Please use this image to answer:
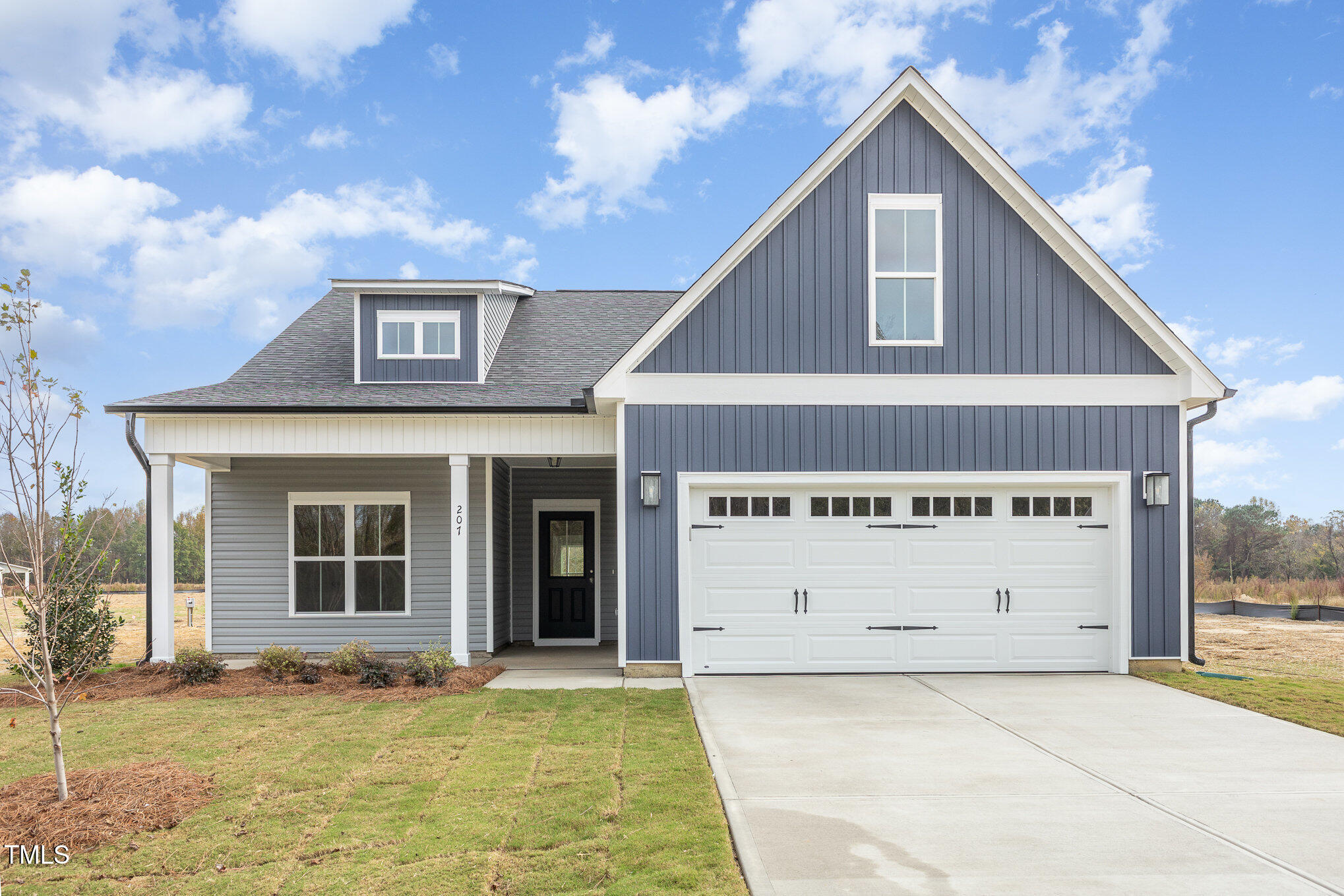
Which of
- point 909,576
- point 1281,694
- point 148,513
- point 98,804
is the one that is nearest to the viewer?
point 98,804

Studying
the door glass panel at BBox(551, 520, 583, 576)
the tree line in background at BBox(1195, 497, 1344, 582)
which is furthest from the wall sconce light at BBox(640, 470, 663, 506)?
the tree line in background at BBox(1195, 497, 1344, 582)

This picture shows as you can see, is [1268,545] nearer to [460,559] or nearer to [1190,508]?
[1190,508]

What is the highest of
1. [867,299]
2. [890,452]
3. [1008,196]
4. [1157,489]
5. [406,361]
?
[1008,196]

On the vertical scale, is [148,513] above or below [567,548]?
above

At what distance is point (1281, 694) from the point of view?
29.0 feet

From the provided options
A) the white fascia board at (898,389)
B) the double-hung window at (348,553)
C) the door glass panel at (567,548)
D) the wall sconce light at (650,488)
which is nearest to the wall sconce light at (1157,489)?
the white fascia board at (898,389)

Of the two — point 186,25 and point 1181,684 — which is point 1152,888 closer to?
point 1181,684

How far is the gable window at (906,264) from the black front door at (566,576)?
230 inches

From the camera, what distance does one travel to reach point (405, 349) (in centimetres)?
1248

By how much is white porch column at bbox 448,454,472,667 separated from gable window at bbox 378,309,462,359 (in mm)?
2473

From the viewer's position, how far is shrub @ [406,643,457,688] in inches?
368

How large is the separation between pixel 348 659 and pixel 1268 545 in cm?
3703

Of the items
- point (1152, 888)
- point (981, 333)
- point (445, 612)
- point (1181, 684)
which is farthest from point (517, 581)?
point (1152, 888)

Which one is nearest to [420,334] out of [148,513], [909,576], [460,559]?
[460,559]
